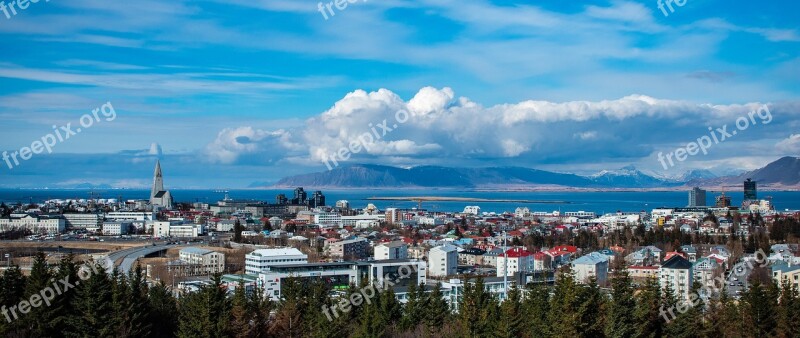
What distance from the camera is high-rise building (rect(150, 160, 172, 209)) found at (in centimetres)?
6378

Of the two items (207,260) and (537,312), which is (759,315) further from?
(207,260)

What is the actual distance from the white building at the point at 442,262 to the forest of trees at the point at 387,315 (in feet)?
41.5

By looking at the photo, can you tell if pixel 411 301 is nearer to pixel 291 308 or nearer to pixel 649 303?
pixel 291 308

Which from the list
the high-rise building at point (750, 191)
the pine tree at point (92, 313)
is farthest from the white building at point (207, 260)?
the high-rise building at point (750, 191)

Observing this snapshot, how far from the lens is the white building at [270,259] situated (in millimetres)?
21875

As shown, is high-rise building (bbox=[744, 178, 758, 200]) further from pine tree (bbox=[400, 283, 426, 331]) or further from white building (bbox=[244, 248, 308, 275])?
pine tree (bbox=[400, 283, 426, 331])

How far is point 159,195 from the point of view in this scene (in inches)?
2569

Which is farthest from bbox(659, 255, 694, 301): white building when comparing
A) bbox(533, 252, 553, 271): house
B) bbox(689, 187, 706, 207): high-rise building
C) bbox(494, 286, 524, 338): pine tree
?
bbox(689, 187, 706, 207): high-rise building

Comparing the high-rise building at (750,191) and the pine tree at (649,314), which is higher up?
the high-rise building at (750,191)

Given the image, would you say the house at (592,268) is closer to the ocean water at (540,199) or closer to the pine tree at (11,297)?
the pine tree at (11,297)

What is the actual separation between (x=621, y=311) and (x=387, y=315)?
145 inches

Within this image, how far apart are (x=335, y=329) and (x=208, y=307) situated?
5.44ft

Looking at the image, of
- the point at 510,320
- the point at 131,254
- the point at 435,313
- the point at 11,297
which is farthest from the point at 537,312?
the point at 131,254

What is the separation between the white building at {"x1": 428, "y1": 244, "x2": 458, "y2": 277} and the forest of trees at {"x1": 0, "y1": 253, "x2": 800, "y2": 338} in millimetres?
12647
